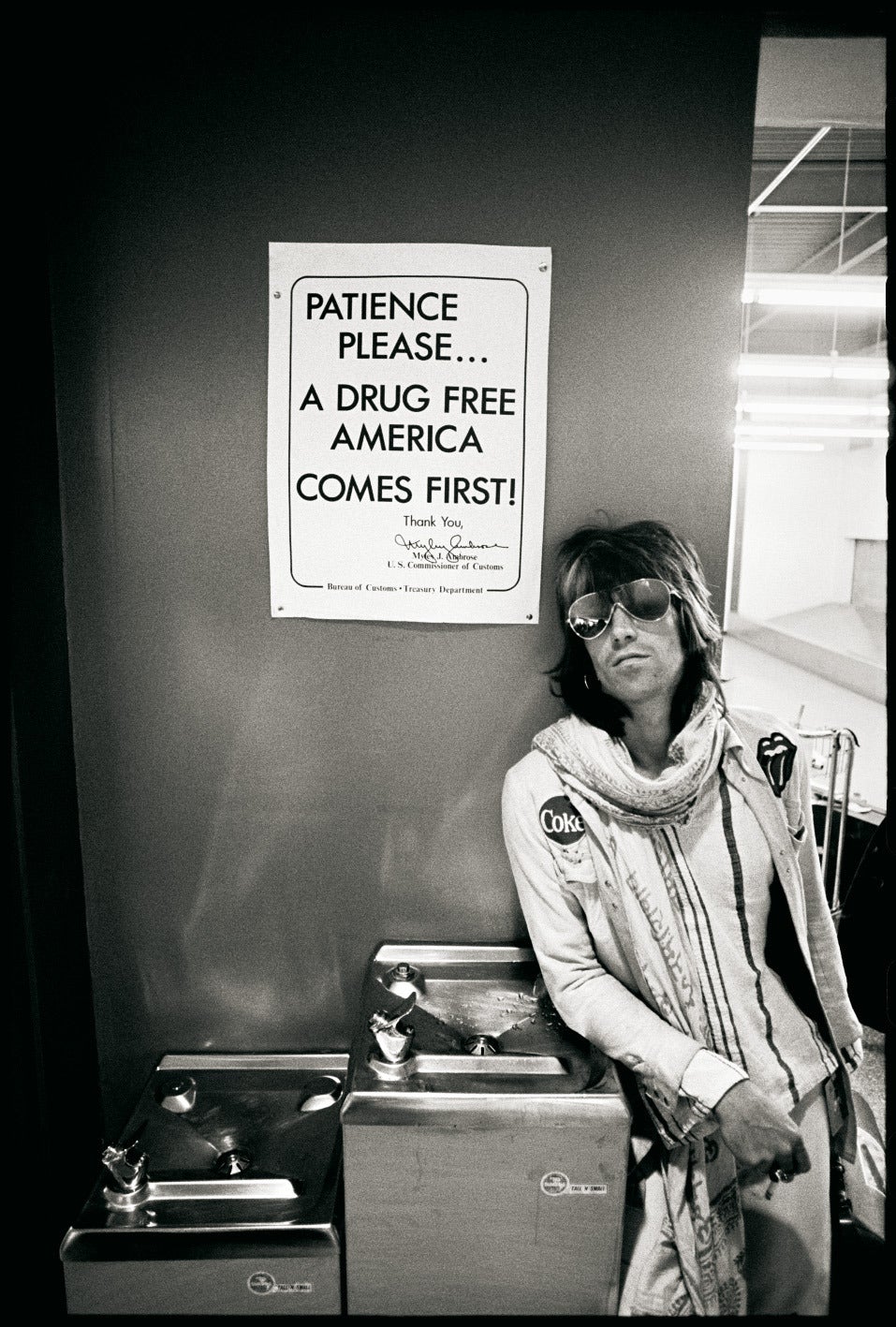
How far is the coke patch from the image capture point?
59.1 inches

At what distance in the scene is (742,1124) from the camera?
4.41 feet

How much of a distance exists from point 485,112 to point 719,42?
481 millimetres

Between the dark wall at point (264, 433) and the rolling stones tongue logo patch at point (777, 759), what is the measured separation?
18.0 inches

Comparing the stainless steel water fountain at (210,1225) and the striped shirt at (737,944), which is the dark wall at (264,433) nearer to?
the stainless steel water fountain at (210,1225)

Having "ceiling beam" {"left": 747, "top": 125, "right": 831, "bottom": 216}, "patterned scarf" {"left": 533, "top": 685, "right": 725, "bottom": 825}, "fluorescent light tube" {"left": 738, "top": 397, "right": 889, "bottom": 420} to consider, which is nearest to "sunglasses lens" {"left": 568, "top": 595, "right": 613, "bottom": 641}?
"patterned scarf" {"left": 533, "top": 685, "right": 725, "bottom": 825}

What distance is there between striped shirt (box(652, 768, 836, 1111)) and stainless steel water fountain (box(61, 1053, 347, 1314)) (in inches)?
31.7

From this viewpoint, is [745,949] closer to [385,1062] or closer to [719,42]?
[385,1062]

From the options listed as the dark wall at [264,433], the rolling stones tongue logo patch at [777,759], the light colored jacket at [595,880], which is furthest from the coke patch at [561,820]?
the rolling stones tongue logo patch at [777,759]

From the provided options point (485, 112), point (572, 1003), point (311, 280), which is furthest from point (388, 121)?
point (572, 1003)

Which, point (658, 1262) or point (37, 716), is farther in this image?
point (37, 716)

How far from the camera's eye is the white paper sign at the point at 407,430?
163 centimetres

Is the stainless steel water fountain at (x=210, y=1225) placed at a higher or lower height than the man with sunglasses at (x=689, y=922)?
lower
